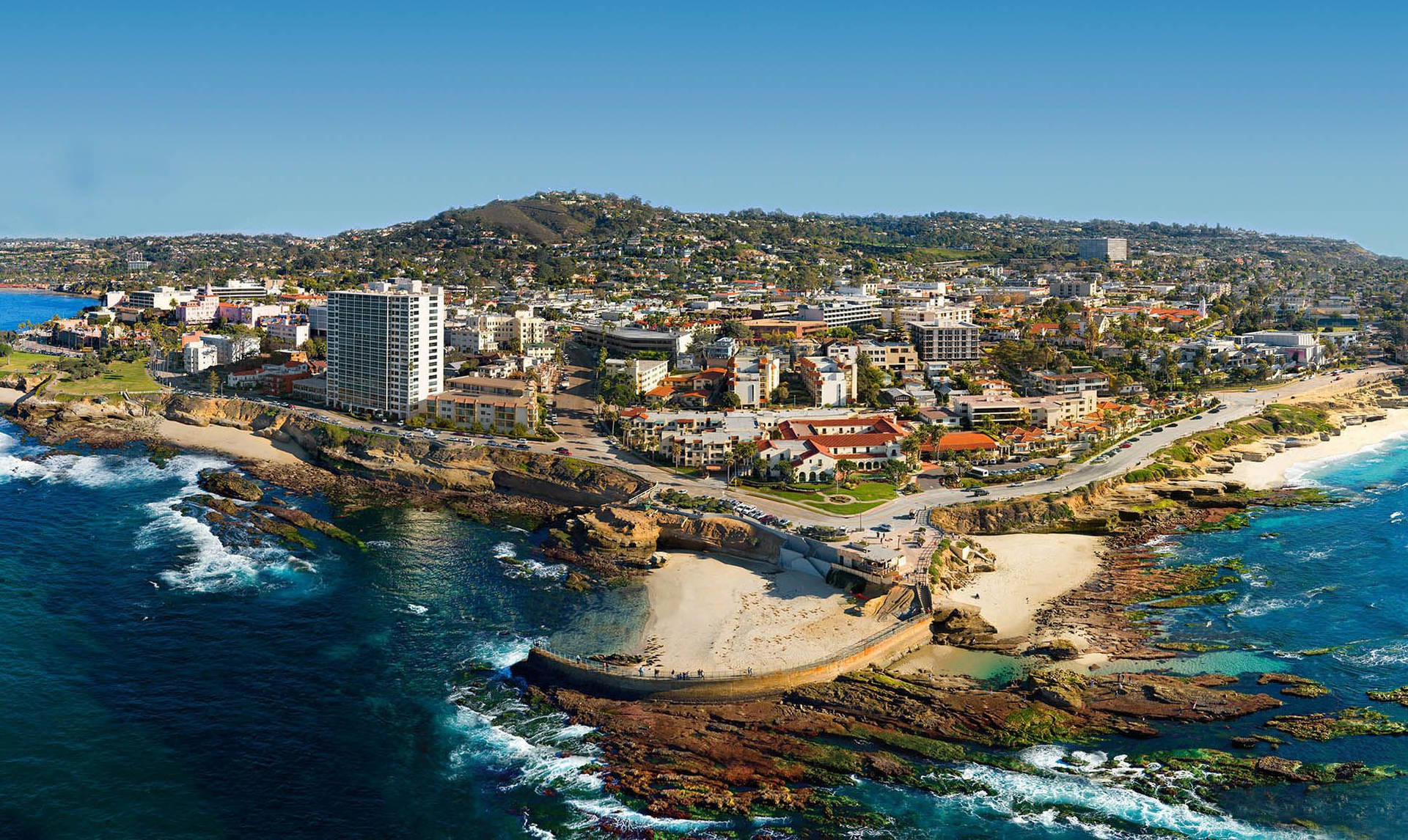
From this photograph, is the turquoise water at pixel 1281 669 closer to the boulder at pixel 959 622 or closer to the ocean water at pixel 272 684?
the boulder at pixel 959 622

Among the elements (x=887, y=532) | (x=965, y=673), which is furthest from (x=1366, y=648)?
(x=887, y=532)

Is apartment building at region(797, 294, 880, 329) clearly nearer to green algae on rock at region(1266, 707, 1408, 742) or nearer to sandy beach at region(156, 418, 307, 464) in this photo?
sandy beach at region(156, 418, 307, 464)

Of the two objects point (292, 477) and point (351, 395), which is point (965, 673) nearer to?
point (292, 477)

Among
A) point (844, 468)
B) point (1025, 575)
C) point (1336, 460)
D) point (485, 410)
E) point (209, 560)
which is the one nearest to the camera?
point (1025, 575)

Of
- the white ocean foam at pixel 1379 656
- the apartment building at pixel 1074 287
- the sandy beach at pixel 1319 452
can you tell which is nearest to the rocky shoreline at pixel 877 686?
the white ocean foam at pixel 1379 656

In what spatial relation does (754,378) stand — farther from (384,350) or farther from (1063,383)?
(384,350)

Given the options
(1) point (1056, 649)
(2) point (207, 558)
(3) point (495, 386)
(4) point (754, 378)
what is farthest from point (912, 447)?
(2) point (207, 558)
